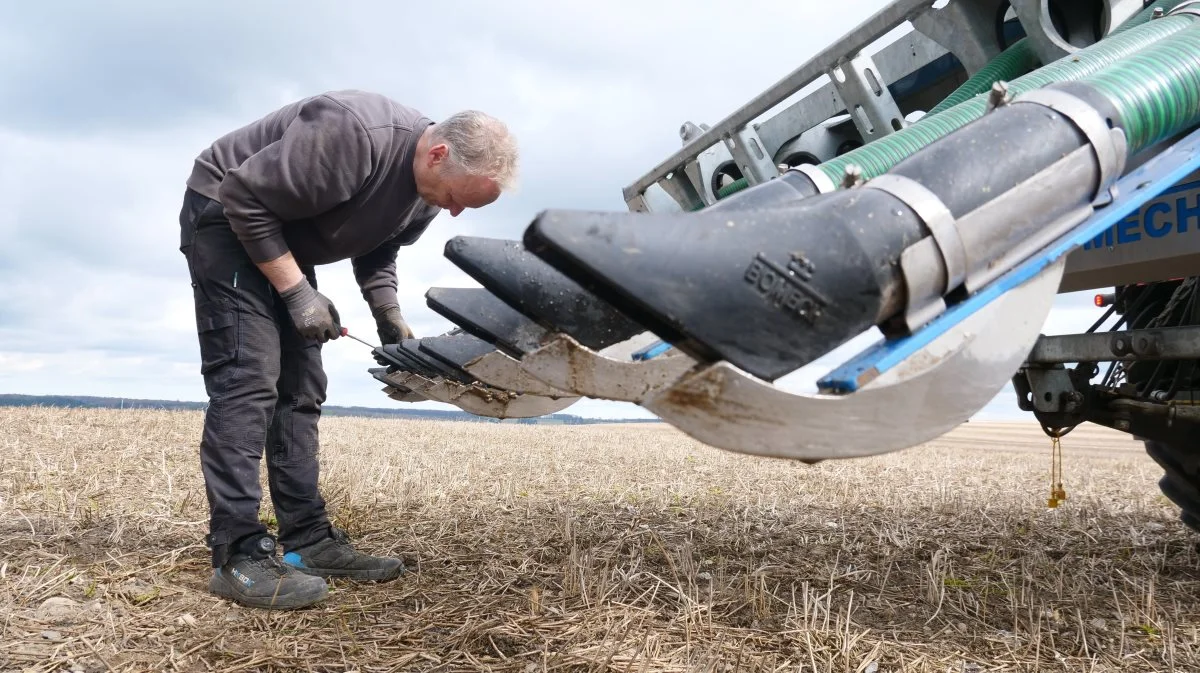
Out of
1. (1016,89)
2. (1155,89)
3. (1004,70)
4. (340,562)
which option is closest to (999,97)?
(1155,89)

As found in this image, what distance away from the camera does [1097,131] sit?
165cm

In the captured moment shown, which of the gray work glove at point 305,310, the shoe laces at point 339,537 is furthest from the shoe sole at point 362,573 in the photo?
the gray work glove at point 305,310

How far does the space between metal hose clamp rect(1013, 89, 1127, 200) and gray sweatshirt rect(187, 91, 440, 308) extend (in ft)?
6.40

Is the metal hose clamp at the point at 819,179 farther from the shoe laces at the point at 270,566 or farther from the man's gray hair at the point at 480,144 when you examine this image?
the shoe laces at the point at 270,566

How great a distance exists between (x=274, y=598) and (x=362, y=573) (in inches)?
20.3

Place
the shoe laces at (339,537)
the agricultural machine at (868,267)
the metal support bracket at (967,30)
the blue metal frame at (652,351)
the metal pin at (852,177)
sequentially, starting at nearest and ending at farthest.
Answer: the agricultural machine at (868,267) < the metal pin at (852,177) < the blue metal frame at (652,351) < the metal support bracket at (967,30) < the shoe laces at (339,537)

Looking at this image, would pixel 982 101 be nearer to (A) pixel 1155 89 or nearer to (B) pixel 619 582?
(A) pixel 1155 89

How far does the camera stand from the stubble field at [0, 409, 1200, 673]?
7.55ft

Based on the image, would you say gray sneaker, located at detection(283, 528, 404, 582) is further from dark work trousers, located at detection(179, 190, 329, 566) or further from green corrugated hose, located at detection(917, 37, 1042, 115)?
green corrugated hose, located at detection(917, 37, 1042, 115)

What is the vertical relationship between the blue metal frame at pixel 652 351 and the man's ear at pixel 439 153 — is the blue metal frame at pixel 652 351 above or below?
below

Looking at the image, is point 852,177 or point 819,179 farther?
point 819,179

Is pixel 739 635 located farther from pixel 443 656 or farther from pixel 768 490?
pixel 768 490

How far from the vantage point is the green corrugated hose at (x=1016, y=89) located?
213 cm

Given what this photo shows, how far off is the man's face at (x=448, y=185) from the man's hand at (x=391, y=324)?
2.92 feet
